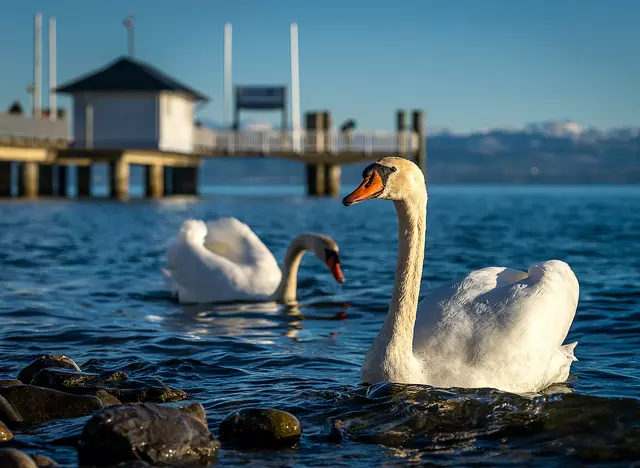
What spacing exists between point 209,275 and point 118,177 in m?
32.7

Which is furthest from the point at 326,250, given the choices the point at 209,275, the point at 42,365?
the point at 42,365

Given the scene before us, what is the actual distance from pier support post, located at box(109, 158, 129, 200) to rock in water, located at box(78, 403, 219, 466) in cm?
3784

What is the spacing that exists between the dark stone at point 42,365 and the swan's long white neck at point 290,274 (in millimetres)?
5106

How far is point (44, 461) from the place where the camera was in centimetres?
550

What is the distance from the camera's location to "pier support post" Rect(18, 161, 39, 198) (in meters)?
42.3

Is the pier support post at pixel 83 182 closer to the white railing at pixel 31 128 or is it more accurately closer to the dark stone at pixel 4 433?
the white railing at pixel 31 128

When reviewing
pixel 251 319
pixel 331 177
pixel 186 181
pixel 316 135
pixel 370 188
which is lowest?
pixel 251 319

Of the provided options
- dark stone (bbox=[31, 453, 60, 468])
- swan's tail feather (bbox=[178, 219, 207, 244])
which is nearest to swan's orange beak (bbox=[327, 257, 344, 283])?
swan's tail feather (bbox=[178, 219, 207, 244])

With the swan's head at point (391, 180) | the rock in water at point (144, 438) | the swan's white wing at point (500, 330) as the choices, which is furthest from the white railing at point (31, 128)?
the rock in water at point (144, 438)

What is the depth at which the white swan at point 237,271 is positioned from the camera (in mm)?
12727

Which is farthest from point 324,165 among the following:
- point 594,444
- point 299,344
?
point 594,444

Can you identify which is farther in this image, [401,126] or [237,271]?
[401,126]

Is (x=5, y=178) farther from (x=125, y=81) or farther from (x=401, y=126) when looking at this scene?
(x=401, y=126)

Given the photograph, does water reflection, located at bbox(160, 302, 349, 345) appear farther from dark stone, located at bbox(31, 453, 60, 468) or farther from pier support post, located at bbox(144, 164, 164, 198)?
pier support post, located at bbox(144, 164, 164, 198)
